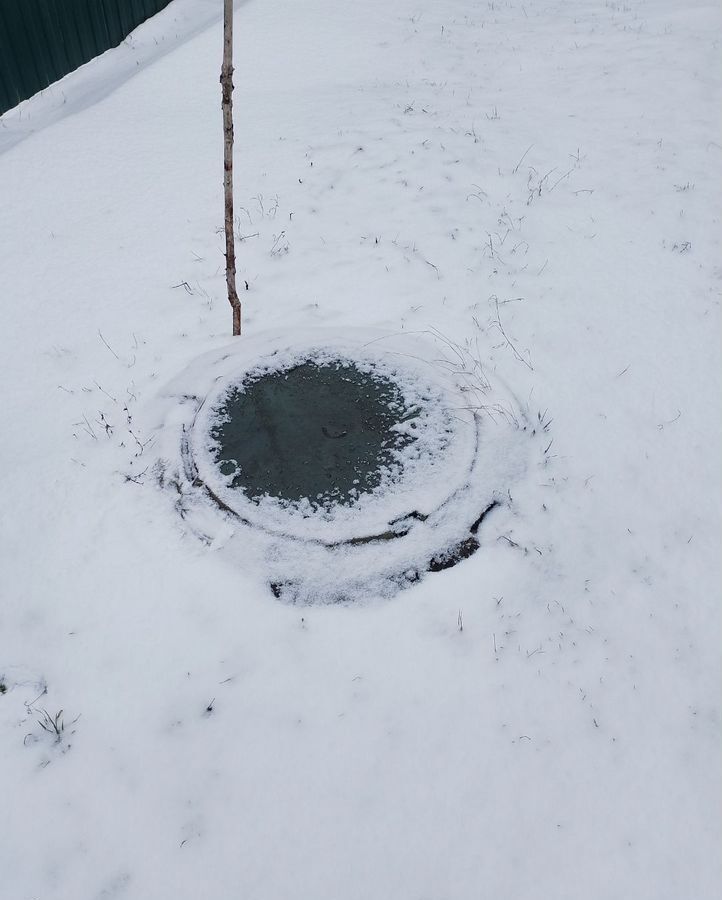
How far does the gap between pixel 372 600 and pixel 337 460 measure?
0.68m

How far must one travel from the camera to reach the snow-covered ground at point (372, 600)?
2.08m

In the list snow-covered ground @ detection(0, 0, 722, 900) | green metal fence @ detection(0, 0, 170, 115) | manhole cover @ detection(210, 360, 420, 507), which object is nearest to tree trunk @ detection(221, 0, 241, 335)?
snow-covered ground @ detection(0, 0, 722, 900)

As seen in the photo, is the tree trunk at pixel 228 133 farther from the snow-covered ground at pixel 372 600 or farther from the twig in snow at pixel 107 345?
the twig in snow at pixel 107 345

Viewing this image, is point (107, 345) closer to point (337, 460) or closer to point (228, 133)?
point (228, 133)

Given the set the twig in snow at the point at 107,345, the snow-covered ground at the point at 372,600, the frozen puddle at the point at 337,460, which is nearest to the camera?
the snow-covered ground at the point at 372,600

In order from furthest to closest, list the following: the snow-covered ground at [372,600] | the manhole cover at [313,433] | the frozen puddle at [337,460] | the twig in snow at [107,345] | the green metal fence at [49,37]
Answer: the green metal fence at [49,37], the twig in snow at [107,345], the manhole cover at [313,433], the frozen puddle at [337,460], the snow-covered ground at [372,600]

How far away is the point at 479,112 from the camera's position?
6586 millimetres

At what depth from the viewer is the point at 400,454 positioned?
9.64ft

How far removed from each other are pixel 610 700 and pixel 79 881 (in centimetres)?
199

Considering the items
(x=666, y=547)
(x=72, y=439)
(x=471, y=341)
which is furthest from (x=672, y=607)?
(x=72, y=439)

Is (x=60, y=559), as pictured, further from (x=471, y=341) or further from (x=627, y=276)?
(x=627, y=276)

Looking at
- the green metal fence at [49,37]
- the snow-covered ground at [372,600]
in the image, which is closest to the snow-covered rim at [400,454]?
the snow-covered ground at [372,600]

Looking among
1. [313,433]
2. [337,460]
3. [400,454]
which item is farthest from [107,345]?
[400,454]

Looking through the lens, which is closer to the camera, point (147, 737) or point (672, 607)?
point (147, 737)
